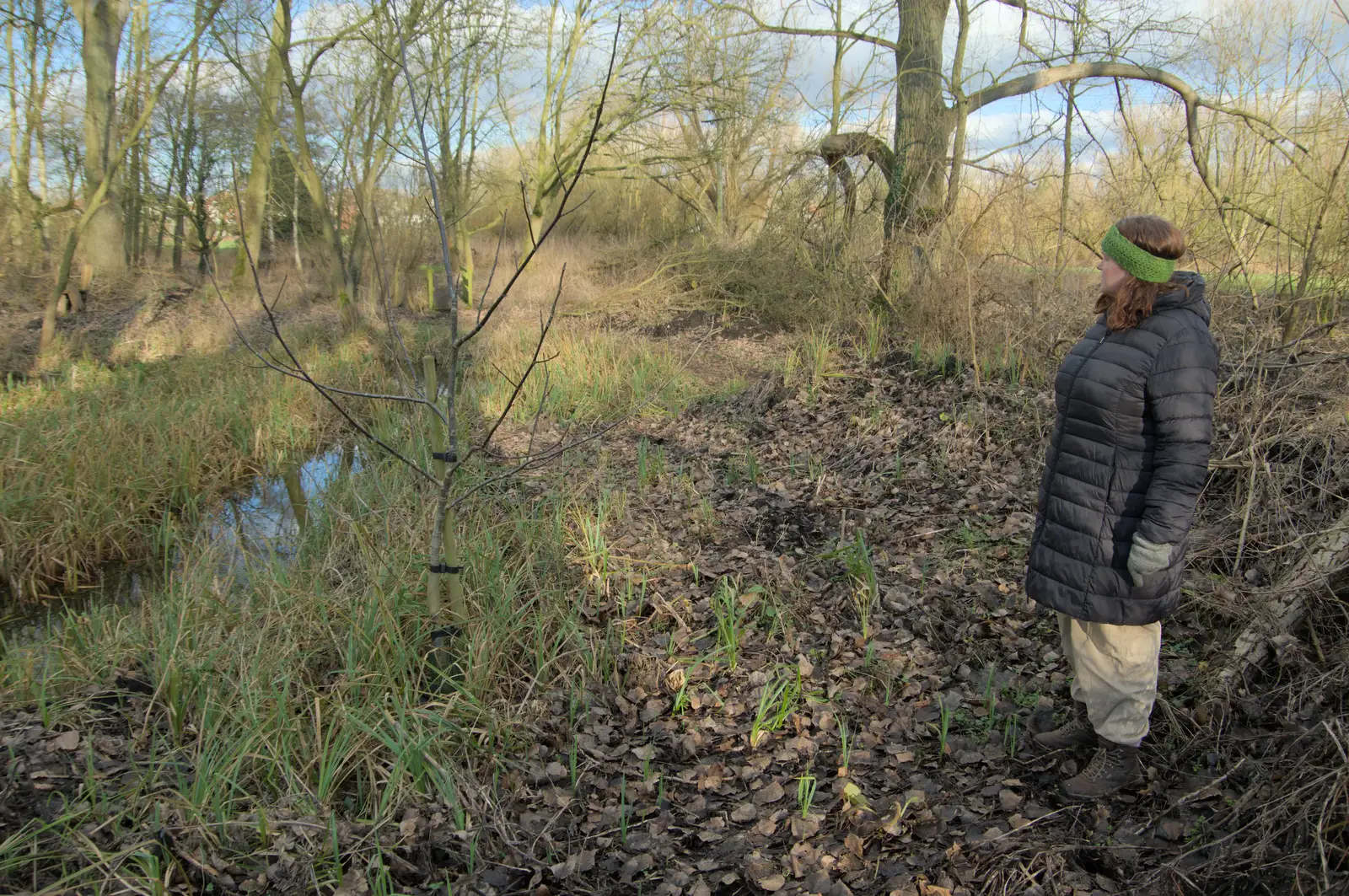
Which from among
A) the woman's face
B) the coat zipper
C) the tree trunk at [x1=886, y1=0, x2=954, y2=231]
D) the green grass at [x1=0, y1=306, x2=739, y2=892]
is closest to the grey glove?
the coat zipper

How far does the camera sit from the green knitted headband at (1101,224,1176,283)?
8.50 ft

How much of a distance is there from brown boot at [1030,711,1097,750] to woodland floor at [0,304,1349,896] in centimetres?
6

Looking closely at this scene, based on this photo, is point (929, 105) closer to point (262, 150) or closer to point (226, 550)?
point (226, 550)

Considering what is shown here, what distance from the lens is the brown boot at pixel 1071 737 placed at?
310cm

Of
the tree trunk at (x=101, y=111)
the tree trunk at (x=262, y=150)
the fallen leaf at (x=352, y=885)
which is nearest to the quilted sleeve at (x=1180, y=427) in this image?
the fallen leaf at (x=352, y=885)

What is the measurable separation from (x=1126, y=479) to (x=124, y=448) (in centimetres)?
787

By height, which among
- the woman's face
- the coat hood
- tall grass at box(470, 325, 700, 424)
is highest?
the woman's face

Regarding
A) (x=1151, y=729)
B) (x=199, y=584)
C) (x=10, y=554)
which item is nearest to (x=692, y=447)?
(x=199, y=584)

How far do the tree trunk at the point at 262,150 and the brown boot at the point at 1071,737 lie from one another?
13752mm

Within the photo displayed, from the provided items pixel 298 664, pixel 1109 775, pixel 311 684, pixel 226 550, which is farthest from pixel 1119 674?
pixel 226 550

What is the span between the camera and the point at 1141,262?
260cm

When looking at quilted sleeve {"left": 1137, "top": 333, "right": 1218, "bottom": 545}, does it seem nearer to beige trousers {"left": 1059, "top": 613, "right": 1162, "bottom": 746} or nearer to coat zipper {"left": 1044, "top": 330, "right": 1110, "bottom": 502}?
coat zipper {"left": 1044, "top": 330, "right": 1110, "bottom": 502}

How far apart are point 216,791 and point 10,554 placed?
441 centimetres

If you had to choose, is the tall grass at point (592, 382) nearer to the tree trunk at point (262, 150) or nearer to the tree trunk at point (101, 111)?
the tree trunk at point (262, 150)
